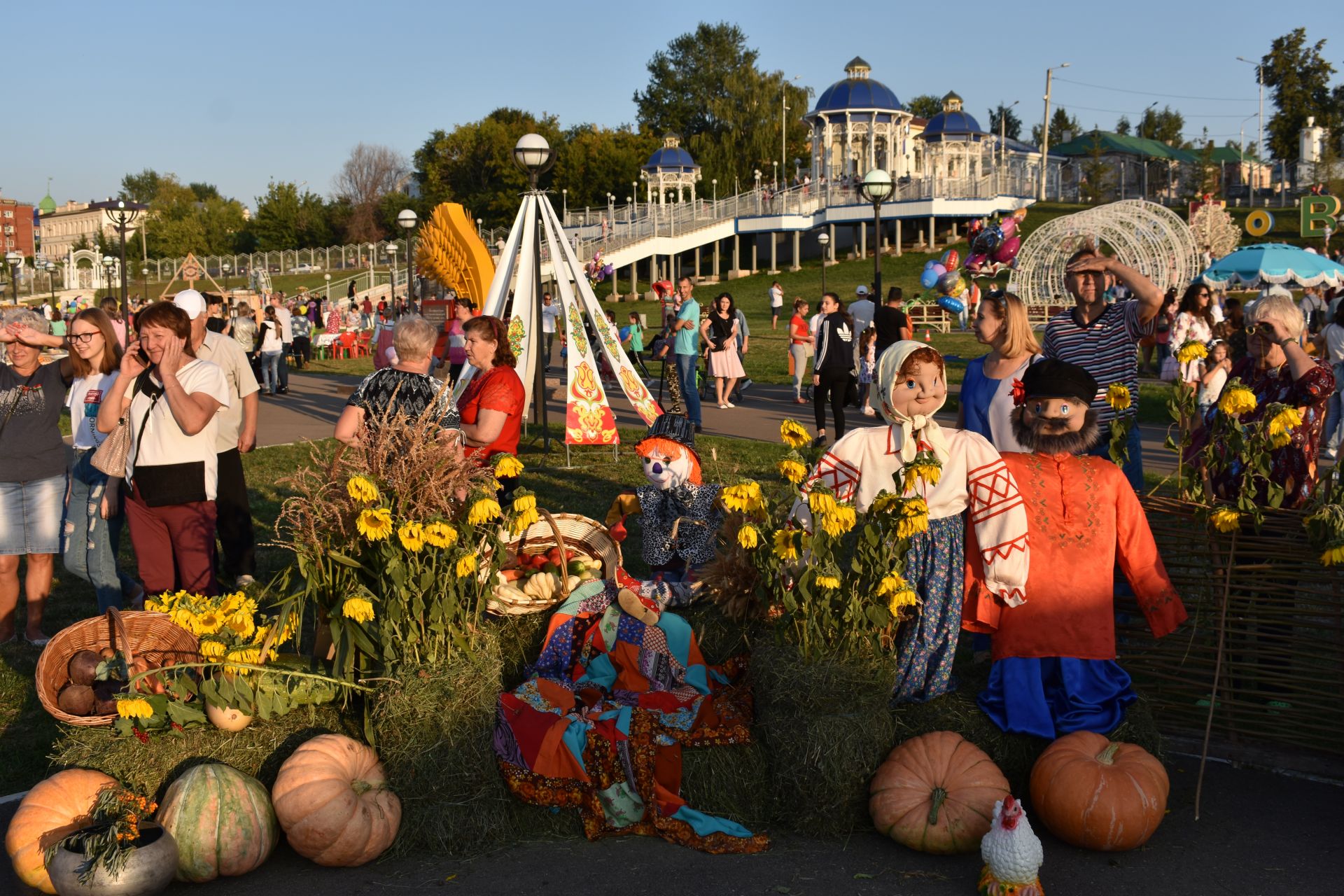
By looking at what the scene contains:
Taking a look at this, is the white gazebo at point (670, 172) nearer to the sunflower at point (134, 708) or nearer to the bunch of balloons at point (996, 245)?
the bunch of balloons at point (996, 245)

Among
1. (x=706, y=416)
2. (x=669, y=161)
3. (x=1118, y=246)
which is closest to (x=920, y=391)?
(x=706, y=416)

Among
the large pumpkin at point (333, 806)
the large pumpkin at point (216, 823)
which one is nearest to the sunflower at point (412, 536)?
the large pumpkin at point (333, 806)

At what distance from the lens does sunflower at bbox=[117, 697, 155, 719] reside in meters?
3.97

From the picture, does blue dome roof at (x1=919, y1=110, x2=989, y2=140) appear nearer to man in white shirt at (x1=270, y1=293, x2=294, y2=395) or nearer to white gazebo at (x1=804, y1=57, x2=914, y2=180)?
white gazebo at (x1=804, y1=57, x2=914, y2=180)

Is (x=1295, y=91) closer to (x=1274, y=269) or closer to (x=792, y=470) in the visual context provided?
(x=1274, y=269)

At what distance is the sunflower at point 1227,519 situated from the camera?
179 inches

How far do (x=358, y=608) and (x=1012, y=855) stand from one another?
7.67 feet

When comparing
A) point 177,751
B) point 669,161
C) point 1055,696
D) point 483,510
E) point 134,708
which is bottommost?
point 177,751

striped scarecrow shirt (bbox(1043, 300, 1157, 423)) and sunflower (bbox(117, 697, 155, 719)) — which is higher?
striped scarecrow shirt (bbox(1043, 300, 1157, 423))

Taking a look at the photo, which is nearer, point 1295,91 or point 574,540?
point 574,540

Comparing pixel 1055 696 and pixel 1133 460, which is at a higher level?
pixel 1133 460

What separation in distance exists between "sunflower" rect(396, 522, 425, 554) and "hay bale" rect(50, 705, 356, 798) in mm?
834

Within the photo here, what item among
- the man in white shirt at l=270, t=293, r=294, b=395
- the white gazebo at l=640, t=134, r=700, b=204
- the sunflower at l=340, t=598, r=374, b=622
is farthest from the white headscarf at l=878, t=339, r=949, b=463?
the white gazebo at l=640, t=134, r=700, b=204

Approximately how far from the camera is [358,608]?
13.3ft
